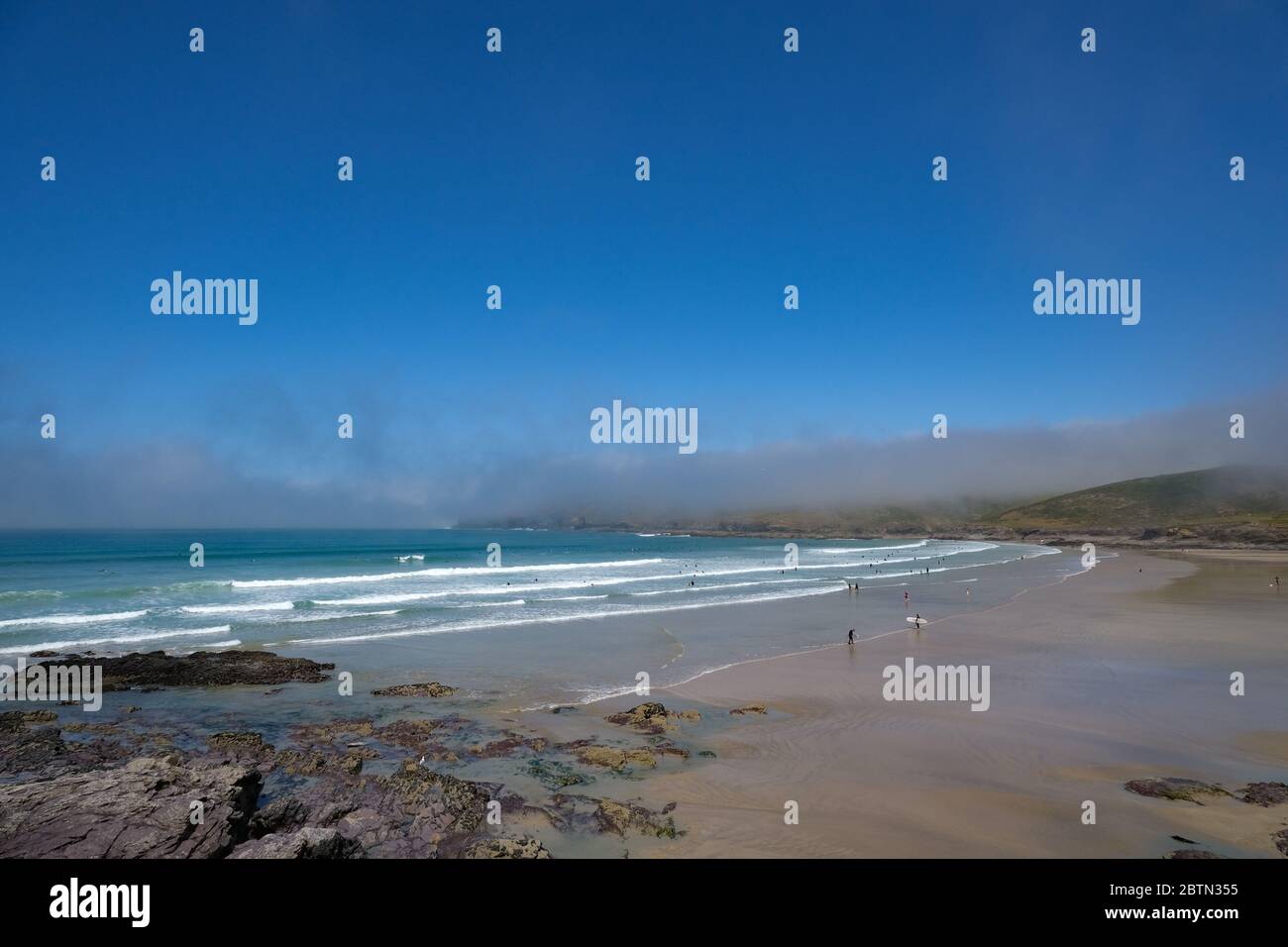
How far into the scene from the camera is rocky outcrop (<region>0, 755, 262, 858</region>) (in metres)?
7.55

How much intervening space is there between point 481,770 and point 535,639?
50.3 ft

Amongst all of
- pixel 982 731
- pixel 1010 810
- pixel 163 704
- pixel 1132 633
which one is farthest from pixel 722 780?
pixel 1132 633

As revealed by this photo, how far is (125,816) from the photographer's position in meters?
8.00

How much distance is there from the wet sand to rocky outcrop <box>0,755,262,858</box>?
598 centimetres

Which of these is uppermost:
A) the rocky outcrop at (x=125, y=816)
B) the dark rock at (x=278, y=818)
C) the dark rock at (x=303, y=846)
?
the rocky outcrop at (x=125, y=816)

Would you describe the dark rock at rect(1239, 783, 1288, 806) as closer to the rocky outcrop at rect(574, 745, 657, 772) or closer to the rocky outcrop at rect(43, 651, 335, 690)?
the rocky outcrop at rect(574, 745, 657, 772)

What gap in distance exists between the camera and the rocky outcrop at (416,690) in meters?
18.6

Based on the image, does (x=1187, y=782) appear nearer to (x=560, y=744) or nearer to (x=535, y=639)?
(x=560, y=744)

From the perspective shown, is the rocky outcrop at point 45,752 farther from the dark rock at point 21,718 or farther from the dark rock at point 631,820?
the dark rock at point 631,820

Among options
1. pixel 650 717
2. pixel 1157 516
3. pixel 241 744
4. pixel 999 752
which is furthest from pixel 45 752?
pixel 1157 516

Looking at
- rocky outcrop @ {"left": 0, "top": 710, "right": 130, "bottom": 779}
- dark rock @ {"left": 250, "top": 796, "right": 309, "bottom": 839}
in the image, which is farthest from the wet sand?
rocky outcrop @ {"left": 0, "top": 710, "right": 130, "bottom": 779}

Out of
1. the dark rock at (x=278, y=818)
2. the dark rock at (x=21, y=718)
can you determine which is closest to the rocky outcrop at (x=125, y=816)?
the dark rock at (x=278, y=818)

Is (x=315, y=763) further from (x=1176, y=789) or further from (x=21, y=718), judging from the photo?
(x=1176, y=789)

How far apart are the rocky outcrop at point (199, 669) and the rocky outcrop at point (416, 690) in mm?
3096
